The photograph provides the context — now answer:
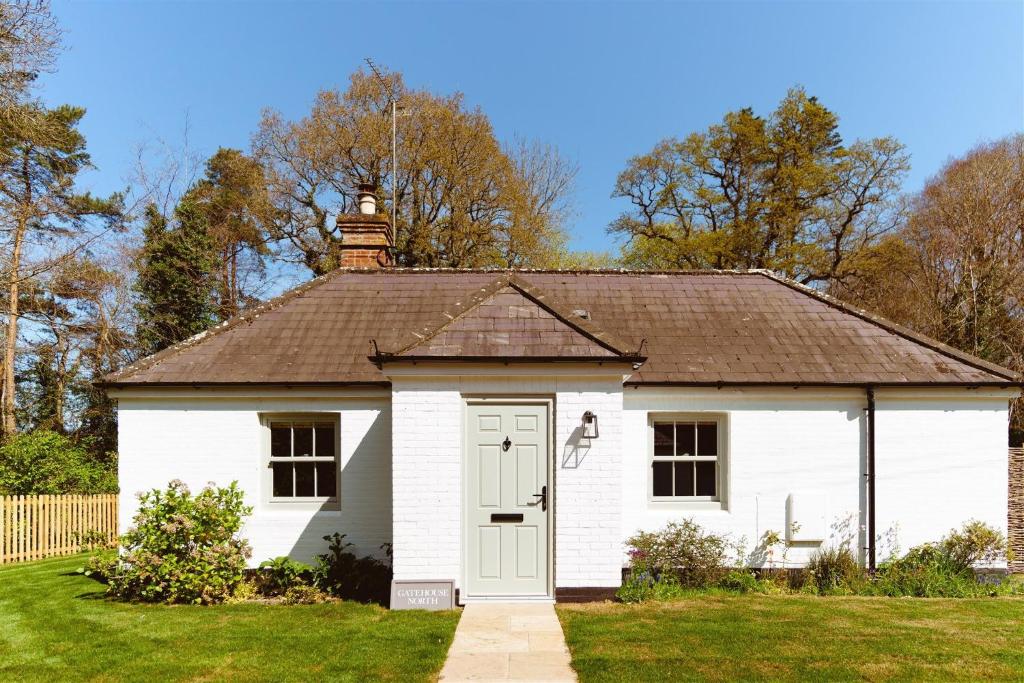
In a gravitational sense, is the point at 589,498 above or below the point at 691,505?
above

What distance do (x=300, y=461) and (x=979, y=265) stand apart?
22169 mm

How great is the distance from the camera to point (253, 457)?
9.04 metres

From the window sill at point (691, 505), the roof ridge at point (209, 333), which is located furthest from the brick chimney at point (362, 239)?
the window sill at point (691, 505)

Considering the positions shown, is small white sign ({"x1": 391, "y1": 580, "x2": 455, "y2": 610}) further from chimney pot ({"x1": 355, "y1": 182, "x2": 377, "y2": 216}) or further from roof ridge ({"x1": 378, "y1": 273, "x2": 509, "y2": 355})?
chimney pot ({"x1": 355, "y1": 182, "x2": 377, "y2": 216})

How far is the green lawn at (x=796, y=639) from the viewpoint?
17.7ft

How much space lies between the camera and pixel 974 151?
24297 mm

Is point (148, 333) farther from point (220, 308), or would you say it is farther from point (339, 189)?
point (339, 189)

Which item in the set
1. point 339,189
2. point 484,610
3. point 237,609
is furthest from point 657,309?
point 339,189

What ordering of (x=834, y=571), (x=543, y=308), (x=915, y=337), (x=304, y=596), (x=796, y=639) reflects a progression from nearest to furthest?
1. (x=796, y=639)
2. (x=304, y=596)
3. (x=543, y=308)
4. (x=834, y=571)
5. (x=915, y=337)

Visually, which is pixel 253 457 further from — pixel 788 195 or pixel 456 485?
pixel 788 195

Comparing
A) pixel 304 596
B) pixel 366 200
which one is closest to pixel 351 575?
pixel 304 596

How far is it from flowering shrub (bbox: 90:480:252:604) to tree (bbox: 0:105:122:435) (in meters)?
11.1

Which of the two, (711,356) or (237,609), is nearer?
(237,609)

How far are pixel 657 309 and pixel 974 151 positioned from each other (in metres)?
24.1
